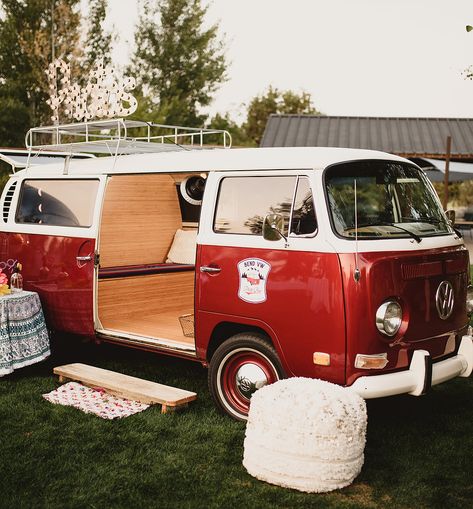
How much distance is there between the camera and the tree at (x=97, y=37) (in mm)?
31594

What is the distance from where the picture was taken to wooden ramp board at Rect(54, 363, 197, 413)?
5.77m

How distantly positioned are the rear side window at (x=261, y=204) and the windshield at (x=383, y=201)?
21 cm

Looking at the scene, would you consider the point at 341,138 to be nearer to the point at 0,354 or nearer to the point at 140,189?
the point at 140,189

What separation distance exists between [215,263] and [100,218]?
1692mm

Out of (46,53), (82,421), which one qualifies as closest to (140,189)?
(82,421)

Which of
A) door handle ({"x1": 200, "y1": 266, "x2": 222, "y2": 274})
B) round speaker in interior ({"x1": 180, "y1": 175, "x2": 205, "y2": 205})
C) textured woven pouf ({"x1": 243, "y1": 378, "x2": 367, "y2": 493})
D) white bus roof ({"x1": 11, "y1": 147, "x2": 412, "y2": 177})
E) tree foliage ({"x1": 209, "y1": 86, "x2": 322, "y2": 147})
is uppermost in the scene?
tree foliage ({"x1": 209, "y1": 86, "x2": 322, "y2": 147})

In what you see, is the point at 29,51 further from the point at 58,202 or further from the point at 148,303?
the point at 148,303

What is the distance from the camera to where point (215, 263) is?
5.56 metres

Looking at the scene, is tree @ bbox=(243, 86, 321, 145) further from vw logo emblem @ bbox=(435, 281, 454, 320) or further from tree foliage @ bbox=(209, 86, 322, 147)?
vw logo emblem @ bbox=(435, 281, 454, 320)

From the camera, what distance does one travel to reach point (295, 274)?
5.03m

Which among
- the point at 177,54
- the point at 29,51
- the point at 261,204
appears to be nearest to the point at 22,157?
the point at 261,204

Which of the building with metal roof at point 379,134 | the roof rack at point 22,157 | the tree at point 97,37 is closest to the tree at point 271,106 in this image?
the tree at point 97,37

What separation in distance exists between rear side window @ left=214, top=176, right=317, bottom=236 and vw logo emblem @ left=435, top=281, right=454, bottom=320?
108cm

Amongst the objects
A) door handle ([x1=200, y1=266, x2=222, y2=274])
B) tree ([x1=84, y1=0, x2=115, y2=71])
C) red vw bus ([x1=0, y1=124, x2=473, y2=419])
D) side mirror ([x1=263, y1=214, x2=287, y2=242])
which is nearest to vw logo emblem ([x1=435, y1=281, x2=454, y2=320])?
red vw bus ([x1=0, y1=124, x2=473, y2=419])
